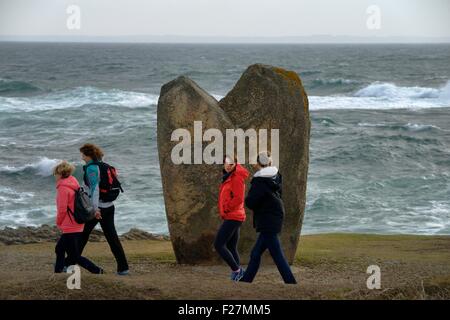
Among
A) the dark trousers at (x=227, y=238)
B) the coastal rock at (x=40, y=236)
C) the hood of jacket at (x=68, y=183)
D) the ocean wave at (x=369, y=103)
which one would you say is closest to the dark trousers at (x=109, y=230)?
the hood of jacket at (x=68, y=183)

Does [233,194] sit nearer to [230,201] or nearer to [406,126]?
[230,201]

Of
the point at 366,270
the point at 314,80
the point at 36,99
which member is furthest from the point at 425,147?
the point at 314,80

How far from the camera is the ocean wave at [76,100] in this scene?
55.5 m

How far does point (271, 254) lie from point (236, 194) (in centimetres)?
95

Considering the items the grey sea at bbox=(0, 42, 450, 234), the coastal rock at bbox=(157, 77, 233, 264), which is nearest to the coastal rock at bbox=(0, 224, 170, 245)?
the grey sea at bbox=(0, 42, 450, 234)

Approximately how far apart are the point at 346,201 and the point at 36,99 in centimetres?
3988

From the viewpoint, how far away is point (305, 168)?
13289 mm

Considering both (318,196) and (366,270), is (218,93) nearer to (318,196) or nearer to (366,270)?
(318,196)

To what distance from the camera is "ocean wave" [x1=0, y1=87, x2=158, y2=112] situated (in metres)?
55.5

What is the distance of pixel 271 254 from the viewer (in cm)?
1059

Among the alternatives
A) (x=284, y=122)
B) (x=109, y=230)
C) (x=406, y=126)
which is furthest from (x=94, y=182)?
(x=406, y=126)

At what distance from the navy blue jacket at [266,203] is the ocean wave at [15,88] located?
57.3 m

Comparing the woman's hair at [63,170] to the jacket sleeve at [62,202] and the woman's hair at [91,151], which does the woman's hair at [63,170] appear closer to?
the jacket sleeve at [62,202]
